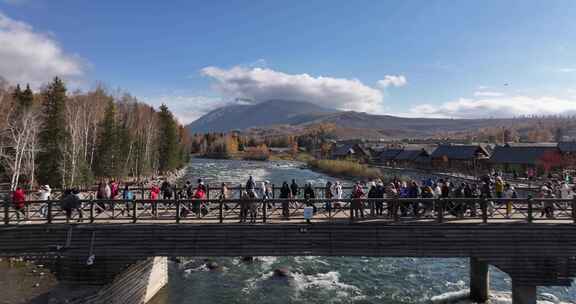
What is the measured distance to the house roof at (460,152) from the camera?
70.9m

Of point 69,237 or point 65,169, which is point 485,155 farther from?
point 69,237

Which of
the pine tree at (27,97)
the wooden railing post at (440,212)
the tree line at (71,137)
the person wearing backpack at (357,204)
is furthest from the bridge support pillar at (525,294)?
the pine tree at (27,97)

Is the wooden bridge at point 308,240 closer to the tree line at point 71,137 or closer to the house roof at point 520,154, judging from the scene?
the tree line at point 71,137

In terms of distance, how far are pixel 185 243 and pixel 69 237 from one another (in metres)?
4.45

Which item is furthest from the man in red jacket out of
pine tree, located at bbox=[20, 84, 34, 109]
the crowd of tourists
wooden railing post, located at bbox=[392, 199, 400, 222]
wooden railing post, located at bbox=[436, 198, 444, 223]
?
pine tree, located at bbox=[20, 84, 34, 109]

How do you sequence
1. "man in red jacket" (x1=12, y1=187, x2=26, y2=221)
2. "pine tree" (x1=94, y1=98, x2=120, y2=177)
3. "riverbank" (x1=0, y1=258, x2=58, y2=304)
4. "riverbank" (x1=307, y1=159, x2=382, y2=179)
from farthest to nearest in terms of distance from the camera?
"riverbank" (x1=307, y1=159, x2=382, y2=179) < "pine tree" (x1=94, y1=98, x2=120, y2=177) < "riverbank" (x1=0, y1=258, x2=58, y2=304) < "man in red jacket" (x1=12, y1=187, x2=26, y2=221)

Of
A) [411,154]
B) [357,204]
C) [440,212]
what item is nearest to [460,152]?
[411,154]

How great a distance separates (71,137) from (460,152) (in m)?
65.4

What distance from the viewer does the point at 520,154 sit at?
60469 millimetres

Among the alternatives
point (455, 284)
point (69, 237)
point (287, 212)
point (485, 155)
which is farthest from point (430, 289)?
point (485, 155)

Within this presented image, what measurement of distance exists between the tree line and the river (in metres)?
20.9

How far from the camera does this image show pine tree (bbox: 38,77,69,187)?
4069cm

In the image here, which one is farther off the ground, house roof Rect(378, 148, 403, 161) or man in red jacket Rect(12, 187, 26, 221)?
house roof Rect(378, 148, 403, 161)

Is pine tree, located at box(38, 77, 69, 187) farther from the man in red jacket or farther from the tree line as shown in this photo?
the man in red jacket
